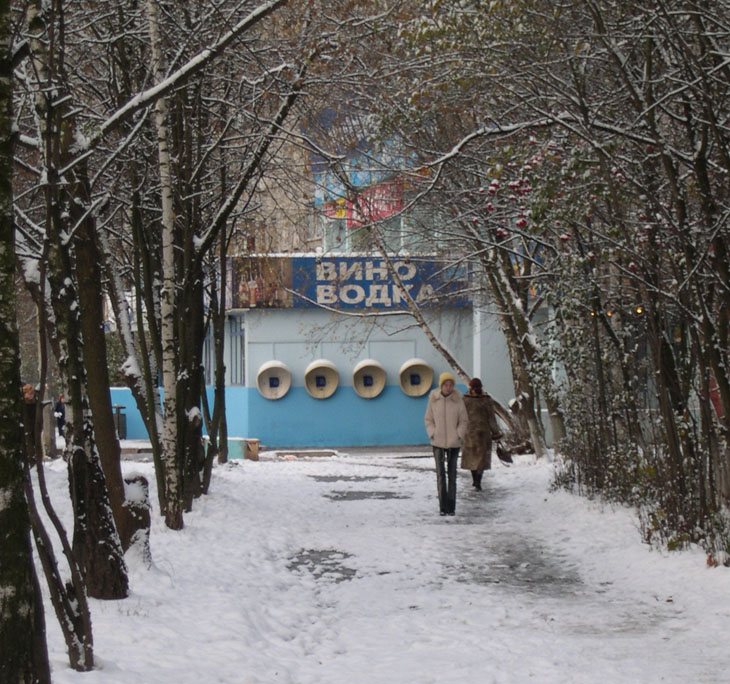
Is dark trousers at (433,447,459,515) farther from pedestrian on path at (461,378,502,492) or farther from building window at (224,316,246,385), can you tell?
building window at (224,316,246,385)

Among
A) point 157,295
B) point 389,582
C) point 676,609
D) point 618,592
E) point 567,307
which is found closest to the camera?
point 676,609

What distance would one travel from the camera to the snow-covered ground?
251 inches

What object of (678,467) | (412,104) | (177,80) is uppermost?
(412,104)

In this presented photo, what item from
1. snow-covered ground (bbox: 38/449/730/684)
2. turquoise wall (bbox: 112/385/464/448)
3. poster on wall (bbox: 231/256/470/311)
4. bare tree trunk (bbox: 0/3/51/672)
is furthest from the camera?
turquoise wall (bbox: 112/385/464/448)

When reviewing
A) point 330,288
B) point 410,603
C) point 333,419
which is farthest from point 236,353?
point 410,603

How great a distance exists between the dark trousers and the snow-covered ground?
20cm

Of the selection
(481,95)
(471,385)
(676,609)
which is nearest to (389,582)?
(676,609)

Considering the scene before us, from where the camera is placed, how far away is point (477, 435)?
55.4ft

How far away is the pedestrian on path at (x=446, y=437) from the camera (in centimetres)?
1358

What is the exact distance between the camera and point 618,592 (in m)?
8.80

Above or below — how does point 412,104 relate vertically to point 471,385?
above

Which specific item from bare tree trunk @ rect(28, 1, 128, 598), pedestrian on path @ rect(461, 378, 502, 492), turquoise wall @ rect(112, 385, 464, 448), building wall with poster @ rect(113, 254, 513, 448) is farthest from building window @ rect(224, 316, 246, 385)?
bare tree trunk @ rect(28, 1, 128, 598)

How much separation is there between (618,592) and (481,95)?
5686 mm

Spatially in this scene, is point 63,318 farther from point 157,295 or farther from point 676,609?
point 157,295
